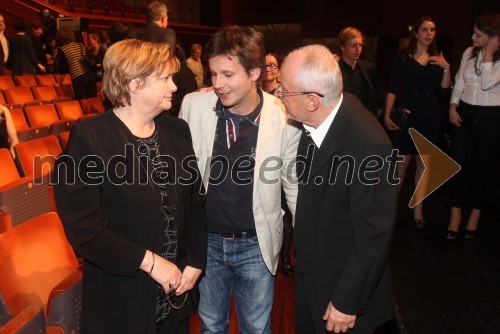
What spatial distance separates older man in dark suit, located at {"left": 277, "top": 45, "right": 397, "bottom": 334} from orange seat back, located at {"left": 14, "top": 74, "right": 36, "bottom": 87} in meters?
7.08

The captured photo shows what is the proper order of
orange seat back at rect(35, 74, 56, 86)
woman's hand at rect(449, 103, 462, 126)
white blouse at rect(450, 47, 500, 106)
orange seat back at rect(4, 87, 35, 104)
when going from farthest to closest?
orange seat back at rect(35, 74, 56, 86) → orange seat back at rect(4, 87, 35, 104) → woman's hand at rect(449, 103, 462, 126) → white blouse at rect(450, 47, 500, 106)

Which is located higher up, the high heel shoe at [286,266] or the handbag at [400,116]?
the handbag at [400,116]

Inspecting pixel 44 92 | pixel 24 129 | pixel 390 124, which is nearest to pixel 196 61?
pixel 44 92

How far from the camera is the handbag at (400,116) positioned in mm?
3846

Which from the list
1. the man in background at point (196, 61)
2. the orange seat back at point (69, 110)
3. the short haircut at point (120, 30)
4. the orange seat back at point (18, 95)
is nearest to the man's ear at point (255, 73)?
the short haircut at point (120, 30)

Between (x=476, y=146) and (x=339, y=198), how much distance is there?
255 centimetres

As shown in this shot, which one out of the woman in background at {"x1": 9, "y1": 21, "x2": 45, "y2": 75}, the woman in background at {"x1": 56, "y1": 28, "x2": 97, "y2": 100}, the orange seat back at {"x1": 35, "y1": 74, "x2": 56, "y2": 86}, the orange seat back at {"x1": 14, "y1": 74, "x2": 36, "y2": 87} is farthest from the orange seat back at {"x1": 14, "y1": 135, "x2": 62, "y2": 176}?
the woman in background at {"x1": 9, "y1": 21, "x2": 45, "y2": 75}

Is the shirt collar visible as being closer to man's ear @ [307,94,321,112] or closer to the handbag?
man's ear @ [307,94,321,112]

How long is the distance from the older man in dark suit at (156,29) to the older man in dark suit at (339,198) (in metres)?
2.36

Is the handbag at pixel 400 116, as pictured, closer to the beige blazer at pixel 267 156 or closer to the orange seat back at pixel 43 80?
the beige blazer at pixel 267 156

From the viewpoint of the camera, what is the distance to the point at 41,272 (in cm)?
Answer: 198

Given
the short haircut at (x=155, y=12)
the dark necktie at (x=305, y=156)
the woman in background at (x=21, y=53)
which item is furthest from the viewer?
the woman in background at (x=21, y=53)

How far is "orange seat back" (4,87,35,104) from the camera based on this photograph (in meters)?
6.20

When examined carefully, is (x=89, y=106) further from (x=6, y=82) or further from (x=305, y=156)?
(x=305, y=156)
